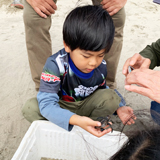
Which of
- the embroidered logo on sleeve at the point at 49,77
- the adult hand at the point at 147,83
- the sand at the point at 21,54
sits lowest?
the sand at the point at 21,54

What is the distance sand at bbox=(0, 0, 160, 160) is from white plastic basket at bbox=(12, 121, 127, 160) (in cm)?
22

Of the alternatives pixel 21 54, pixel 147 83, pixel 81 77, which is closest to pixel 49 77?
pixel 81 77

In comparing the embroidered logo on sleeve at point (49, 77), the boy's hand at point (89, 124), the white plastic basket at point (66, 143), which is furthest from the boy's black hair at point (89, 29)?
the white plastic basket at point (66, 143)

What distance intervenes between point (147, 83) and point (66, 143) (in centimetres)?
62

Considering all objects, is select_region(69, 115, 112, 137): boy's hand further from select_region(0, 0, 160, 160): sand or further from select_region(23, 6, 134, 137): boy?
select_region(0, 0, 160, 160): sand

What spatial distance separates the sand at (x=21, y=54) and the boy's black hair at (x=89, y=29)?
0.79 m

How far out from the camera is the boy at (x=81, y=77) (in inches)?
38.2

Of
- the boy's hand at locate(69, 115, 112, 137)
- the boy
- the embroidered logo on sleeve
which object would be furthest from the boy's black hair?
the boy's hand at locate(69, 115, 112, 137)

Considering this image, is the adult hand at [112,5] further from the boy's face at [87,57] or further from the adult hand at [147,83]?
the adult hand at [147,83]

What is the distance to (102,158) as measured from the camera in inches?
48.8

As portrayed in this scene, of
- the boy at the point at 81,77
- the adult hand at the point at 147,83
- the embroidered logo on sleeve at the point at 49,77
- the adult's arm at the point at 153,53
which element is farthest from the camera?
the adult's arm at the point at 153,53

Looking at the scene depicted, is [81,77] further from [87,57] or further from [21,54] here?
[21,54]

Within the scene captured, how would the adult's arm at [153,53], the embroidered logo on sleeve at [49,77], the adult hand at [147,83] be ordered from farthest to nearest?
the adult's arm at [153,53] < the embroidered logo on sleeve at [49,77] < the adult hand at [147,83]

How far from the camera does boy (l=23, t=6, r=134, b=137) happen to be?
97cm
